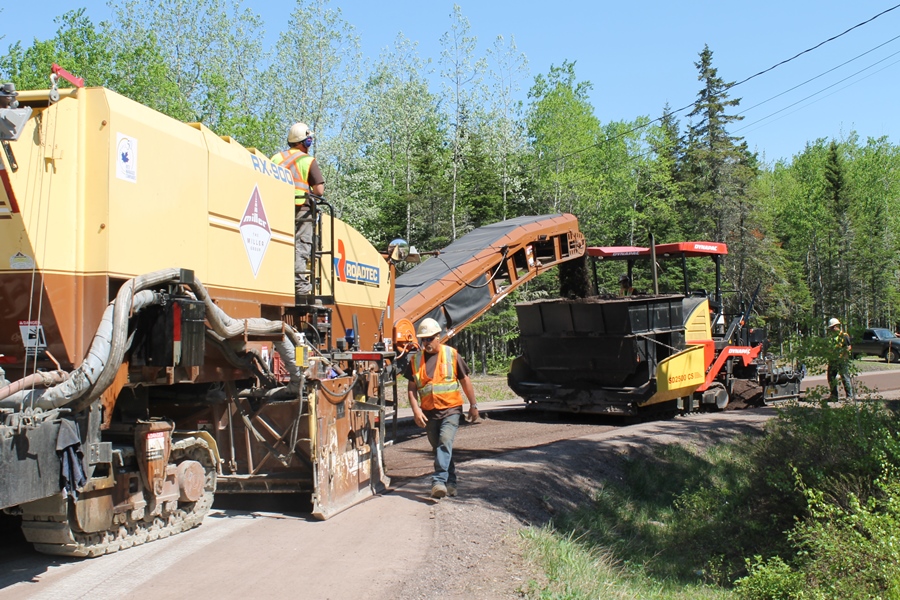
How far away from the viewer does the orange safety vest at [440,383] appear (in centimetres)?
771

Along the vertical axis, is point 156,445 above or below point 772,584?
above

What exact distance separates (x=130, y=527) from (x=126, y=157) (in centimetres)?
271

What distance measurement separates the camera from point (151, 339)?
572 centimetres

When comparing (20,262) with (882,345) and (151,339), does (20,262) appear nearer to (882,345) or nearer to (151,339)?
(151,339)

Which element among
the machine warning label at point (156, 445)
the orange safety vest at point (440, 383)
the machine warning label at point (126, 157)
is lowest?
the machine warning label at point (156, 445)

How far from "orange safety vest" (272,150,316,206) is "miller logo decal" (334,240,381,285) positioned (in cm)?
99

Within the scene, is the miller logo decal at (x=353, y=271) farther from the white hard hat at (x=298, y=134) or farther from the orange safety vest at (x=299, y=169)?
the white hard hat at (x=298, y=134)

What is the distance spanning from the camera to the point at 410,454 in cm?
1050

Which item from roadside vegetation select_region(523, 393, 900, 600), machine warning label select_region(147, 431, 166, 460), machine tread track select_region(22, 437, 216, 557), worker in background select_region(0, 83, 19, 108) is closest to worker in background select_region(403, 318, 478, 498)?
roadside vegetation select_region(523, 393, 900, 600)

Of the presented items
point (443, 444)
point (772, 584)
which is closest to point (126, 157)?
point (443, 444)

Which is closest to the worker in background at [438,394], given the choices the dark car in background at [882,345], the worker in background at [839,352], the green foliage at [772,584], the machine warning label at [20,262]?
the green foliage at [772,584]

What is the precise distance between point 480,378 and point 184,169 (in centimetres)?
2124

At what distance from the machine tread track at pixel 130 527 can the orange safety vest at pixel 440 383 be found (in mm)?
2077

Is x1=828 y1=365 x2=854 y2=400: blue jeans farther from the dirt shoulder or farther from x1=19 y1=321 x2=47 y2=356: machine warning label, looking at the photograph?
x1=19 y1=321 x2=47 y2=356: machine warning label
